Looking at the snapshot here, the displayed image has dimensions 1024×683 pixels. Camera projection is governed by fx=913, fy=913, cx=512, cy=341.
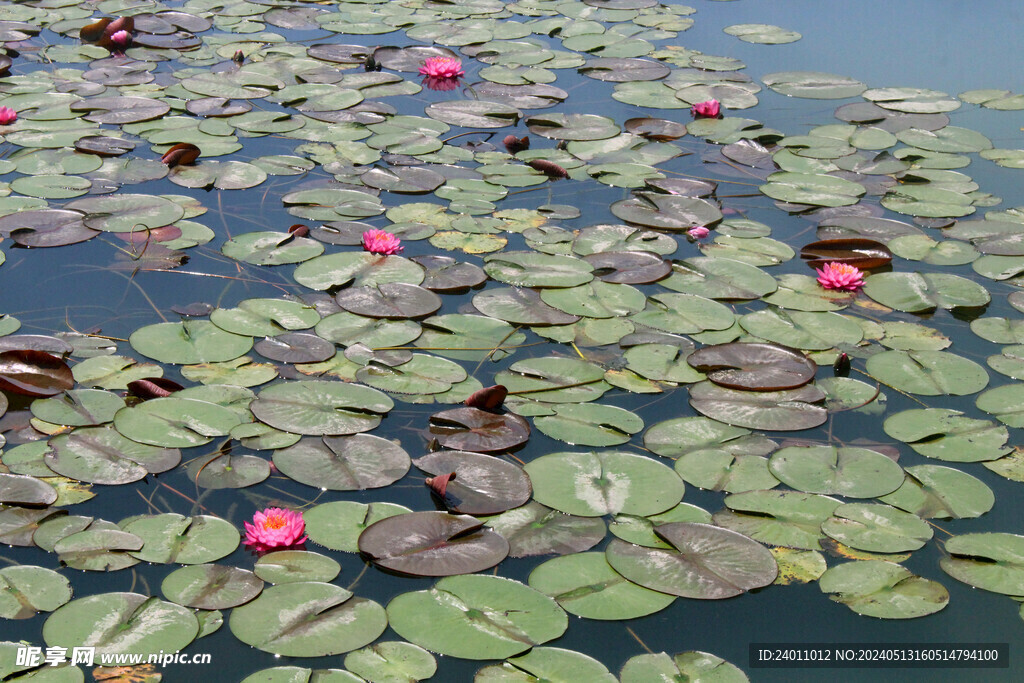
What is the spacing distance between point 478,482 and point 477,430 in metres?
0.23

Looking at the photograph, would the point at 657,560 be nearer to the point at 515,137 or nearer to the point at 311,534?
the point at 311,534

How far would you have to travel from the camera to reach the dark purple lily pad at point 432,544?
2301 millimetres

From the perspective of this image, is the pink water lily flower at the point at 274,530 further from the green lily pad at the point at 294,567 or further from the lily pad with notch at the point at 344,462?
the lily pad with notch at the point at 344,462

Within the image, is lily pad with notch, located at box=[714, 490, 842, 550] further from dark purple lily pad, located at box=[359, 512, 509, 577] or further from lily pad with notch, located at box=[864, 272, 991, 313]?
lily pad with notch, located at box=[864, 272, 991, 313]

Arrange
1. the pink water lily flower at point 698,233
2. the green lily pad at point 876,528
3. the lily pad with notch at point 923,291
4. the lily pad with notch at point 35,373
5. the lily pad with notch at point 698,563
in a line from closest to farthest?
the lily pad with notch at point 698,563 → the green lily pad at point 876,528 → the lily pad with notch at point 35,373 → the lily pad with notch at point 923,291 → the pink water lily flower at point 698,233

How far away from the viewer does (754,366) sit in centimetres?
305

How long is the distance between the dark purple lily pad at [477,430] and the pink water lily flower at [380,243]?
1.08 meters

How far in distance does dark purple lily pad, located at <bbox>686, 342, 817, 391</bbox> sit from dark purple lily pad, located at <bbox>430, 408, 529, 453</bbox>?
0.68 meters

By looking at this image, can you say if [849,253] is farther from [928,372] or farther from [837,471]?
[837,471]

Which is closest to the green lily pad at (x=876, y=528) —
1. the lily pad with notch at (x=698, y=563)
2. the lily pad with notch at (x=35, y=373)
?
the lily pad with notch at (x=698, y=563)

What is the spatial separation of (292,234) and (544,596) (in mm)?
2158

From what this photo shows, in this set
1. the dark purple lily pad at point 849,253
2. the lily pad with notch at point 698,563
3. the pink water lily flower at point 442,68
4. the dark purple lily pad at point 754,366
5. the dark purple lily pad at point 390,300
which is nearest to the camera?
the lily pad with notch at point 698,563

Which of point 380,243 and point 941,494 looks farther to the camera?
point 380,243

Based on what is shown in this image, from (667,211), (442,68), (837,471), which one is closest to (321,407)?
(837,471)
